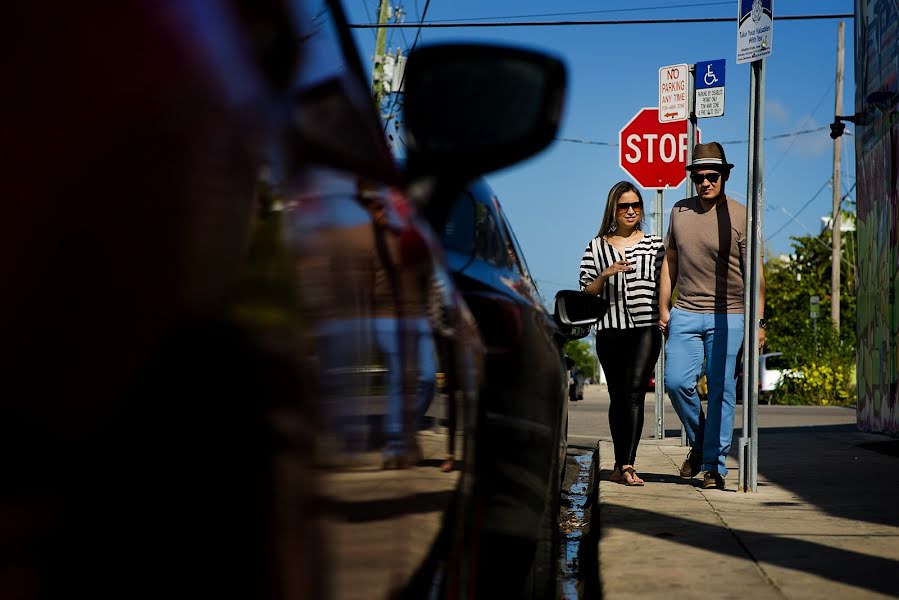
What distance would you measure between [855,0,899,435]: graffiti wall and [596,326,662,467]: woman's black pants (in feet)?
13.8

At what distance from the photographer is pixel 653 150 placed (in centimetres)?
1032

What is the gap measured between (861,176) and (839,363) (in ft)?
45.0

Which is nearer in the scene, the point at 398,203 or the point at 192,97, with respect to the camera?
the point at 192,97

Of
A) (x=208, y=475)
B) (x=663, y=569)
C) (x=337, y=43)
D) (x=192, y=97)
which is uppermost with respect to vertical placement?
(x=337, y=43)

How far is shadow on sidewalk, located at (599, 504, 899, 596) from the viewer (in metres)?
3.92

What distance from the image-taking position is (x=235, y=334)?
850mm

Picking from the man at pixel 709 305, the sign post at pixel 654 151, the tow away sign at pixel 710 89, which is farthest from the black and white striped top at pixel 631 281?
Answer: the sign post at pixel 654 151

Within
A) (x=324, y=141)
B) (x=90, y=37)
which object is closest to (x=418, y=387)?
(x=324, y=141)

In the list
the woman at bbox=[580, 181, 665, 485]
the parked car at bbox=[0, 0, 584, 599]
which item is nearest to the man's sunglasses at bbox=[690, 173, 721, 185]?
the woman at bbox=[580, 181, 665, 485]

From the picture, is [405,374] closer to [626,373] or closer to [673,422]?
[626,373]

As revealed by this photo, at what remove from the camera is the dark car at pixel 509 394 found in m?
2.96

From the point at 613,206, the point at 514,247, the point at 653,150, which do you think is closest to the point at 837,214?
the point at 653,150

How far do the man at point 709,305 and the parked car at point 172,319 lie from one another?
18.5 ft

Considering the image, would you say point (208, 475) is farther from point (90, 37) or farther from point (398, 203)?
point (398, 203)
